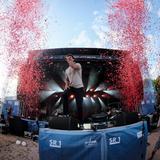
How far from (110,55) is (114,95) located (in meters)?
1.23

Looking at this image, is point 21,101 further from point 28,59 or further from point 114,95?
point 114,95

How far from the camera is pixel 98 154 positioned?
531cm

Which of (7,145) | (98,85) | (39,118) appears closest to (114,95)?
(98,85)

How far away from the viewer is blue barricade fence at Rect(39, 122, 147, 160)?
5.32 metres

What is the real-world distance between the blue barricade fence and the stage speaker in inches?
8.9

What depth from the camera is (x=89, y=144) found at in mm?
5336

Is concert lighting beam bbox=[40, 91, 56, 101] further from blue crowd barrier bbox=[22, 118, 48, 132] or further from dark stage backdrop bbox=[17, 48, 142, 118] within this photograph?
blue crowd barrier bbox=[22, 118, 48, 132]

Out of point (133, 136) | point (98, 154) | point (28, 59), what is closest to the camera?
point (98, 154)

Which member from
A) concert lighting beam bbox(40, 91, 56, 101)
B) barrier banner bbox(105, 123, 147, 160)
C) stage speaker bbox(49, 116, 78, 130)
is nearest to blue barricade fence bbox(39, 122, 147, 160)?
barrier banner bbox(105, 123, 147, 160)

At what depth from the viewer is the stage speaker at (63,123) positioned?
5.71m

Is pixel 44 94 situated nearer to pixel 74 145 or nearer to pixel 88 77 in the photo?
pixel 88 77

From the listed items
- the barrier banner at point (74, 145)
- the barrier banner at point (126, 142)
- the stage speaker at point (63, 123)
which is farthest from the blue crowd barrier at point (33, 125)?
the barrier banner at point (126, 142)

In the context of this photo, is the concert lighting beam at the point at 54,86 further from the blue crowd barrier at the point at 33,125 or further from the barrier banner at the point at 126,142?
the barrier banner at the point at 126,142

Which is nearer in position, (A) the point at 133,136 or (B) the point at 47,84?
(A) the point at 133,136
